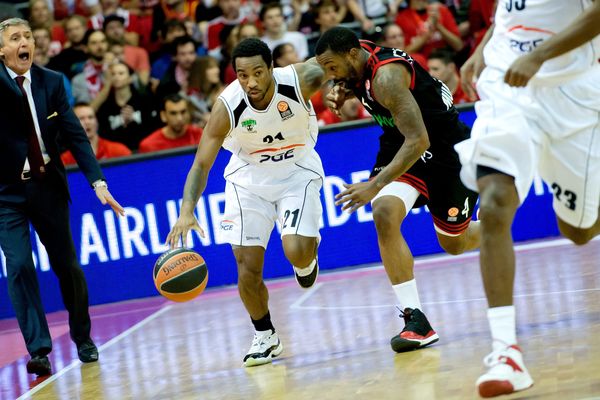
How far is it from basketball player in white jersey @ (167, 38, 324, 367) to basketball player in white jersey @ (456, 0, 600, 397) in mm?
1817

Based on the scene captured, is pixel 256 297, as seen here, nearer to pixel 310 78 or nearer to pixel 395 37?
pixel 310 78

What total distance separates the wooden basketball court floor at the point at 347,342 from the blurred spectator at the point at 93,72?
3643 millimetres

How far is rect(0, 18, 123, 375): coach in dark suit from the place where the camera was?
7.22 m

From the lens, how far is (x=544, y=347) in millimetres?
5594

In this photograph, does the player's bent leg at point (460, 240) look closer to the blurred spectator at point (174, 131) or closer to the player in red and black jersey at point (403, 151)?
the player in red and black jersey at point (403, 151)

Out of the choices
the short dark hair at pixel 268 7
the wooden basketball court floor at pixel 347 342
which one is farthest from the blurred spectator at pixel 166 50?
the wooden basketball court floor at pixel 347 342

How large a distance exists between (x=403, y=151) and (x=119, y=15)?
8.94 meters

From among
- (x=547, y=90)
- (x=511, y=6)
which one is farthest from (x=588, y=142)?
(x=511, y=6)

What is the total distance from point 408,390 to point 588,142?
4.89ft

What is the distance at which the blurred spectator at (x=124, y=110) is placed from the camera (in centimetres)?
1209

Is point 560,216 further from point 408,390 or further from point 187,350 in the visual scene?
point 187,350

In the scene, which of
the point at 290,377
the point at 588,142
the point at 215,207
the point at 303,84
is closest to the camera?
the point at 588,142

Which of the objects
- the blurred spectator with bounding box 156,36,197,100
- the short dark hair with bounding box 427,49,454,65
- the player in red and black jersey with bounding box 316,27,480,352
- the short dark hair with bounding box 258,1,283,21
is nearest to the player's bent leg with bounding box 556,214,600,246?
the player in red and black jersey with bounding box 316,27,480,352

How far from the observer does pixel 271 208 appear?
22.6ft
